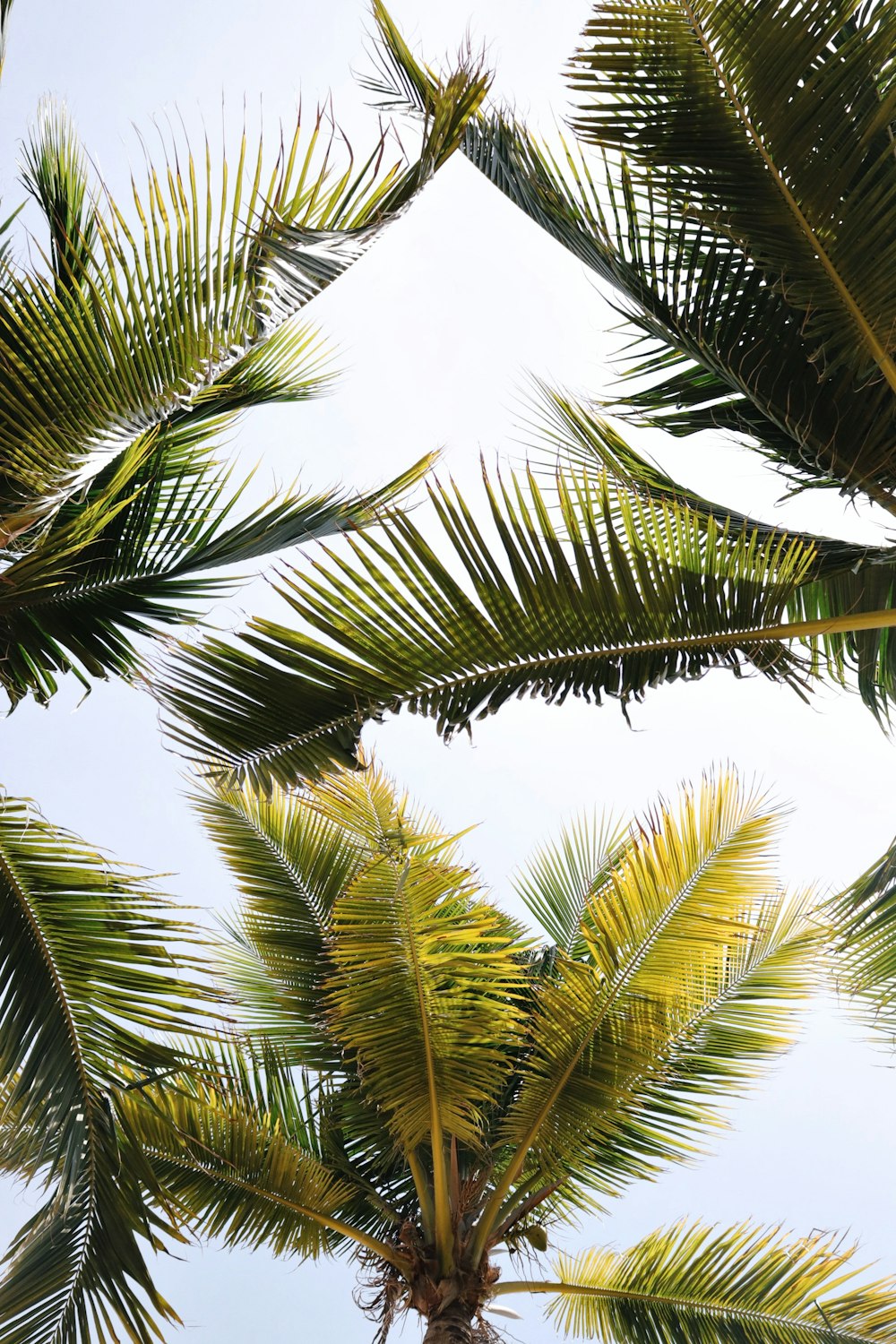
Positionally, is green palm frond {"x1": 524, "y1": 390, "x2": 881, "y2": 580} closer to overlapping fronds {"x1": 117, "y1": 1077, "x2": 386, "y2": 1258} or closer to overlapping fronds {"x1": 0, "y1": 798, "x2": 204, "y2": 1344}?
overlapping fronds {"x1": 0, "y1": 798, "x2": 204, "y2": 1344}

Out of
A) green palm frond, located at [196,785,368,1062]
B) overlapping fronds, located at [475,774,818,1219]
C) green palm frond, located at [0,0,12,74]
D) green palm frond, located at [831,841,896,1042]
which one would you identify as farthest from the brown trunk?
green palm frond, located at [0,0,12,74]

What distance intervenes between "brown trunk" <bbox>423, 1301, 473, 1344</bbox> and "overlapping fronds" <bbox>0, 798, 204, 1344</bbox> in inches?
117

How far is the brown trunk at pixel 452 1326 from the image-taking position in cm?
605

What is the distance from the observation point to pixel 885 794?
15.3 metres

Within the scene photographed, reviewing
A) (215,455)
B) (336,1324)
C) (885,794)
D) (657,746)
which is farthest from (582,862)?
(336,1324)

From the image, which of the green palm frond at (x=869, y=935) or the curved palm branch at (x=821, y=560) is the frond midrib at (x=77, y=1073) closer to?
the curved palm branch at (x=821, y=560)

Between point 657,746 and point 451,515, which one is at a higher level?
point 451,515

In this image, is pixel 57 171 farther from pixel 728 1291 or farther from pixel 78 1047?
pixel 728 1291

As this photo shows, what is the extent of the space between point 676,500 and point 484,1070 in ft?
10.9

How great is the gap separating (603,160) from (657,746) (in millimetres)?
14333

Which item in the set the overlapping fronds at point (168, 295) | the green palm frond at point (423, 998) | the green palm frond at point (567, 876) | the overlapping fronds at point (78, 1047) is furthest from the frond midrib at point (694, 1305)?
the overlapping fronds at point (168, 295)

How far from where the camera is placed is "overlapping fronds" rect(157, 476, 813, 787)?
10.8 ft

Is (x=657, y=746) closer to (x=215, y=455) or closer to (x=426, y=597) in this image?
(x=215, y=455)

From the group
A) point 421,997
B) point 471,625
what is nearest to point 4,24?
point 471,625
